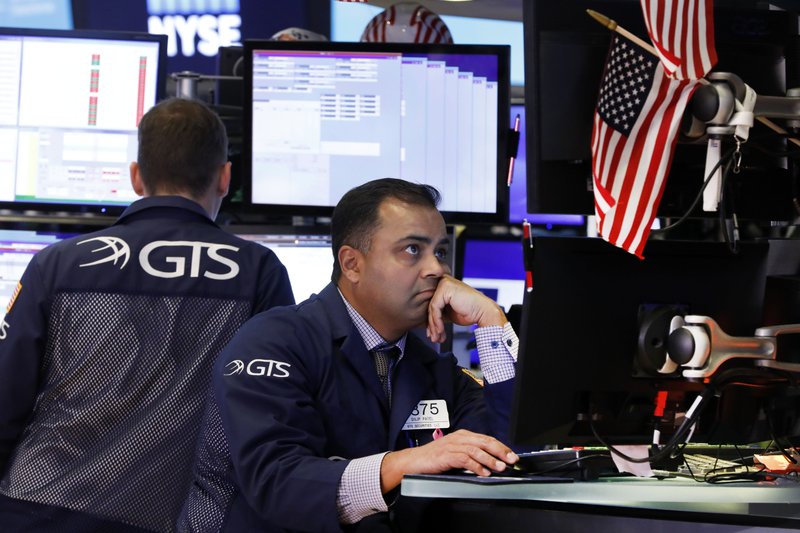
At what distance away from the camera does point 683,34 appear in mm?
1569

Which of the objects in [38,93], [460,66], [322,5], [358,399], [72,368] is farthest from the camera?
[322,5]

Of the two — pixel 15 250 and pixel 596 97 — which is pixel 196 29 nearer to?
pixel 15 250

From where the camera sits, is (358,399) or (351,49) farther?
(351,49)

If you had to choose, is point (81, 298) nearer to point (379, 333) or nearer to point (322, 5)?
point (379, 333)

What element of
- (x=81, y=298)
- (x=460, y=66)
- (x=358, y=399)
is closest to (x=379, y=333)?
(x=358, y=399)

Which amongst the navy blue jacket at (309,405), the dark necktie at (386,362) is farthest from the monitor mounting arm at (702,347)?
the dark necktie at (386,362)

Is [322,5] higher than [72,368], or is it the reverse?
[322,5]

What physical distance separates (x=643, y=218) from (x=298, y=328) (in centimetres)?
62

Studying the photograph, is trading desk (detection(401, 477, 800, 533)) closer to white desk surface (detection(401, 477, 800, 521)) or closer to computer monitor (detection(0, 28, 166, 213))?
white desk surface (detection(401, 477, 800, 521))

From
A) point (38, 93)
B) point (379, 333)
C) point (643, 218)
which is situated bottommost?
point (379, 333)

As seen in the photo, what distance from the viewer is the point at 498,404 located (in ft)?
6.47

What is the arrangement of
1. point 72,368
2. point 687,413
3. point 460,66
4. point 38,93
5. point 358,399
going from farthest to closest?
point 38,93
point 460,66
point 72,368
point 358,399
point 687,413

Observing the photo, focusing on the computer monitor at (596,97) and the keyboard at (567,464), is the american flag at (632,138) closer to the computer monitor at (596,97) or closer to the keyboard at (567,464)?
the computer monitor at (596,97)

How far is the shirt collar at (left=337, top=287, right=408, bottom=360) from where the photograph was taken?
6.49 feet
